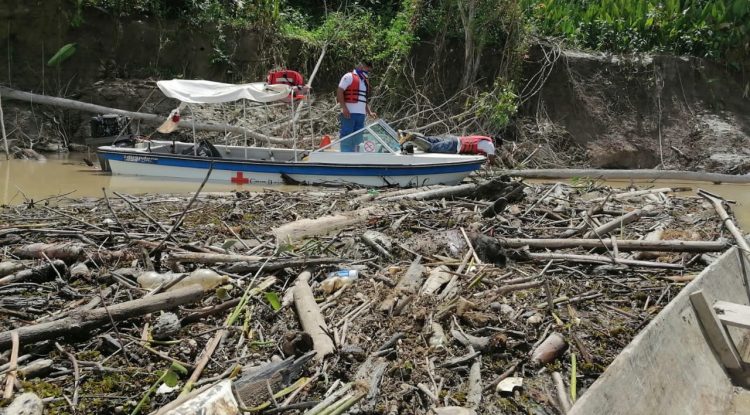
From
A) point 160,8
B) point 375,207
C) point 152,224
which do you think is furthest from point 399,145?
point 160,8

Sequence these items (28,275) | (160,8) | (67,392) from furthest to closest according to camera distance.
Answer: (160,8)
(28,275)
(67,392)

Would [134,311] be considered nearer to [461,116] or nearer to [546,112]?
[461,116]

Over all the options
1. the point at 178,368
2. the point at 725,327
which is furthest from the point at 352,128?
the point at 178,368

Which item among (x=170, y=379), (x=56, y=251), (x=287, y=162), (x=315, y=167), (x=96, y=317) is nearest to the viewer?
(x=170, y=379)

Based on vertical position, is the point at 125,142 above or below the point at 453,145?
below

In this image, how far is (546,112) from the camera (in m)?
18.5

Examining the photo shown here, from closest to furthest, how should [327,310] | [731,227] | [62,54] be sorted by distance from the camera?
[327,310]
[731,227]
[62,54]

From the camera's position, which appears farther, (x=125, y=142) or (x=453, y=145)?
(x=125, y=142)

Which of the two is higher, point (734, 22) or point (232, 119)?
point (734, 22)

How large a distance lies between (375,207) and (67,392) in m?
4.92

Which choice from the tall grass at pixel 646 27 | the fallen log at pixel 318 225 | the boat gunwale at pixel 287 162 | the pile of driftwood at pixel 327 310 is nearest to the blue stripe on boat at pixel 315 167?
the boat gunwale at pixel 287 162

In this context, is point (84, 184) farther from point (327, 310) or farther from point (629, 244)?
point (629, 244)

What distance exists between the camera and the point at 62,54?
1811 centimetres

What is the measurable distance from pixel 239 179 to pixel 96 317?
9.02 meters
